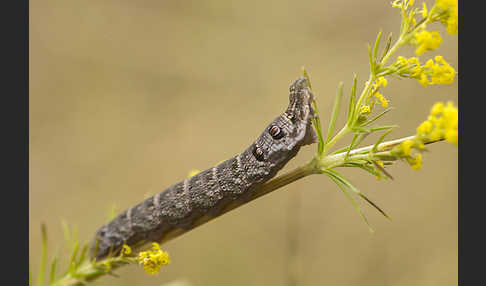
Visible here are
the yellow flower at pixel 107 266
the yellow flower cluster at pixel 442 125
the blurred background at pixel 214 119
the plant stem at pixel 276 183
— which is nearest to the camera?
the yellow flower cluster at pixel 442 125

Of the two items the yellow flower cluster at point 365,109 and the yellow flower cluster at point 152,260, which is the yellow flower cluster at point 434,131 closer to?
the yellow flower cluster at point 365,109

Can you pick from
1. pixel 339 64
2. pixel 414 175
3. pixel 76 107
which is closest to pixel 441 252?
pixel 414 175

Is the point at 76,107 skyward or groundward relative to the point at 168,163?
skyward

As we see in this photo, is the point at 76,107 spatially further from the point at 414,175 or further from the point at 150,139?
the point at 414,175

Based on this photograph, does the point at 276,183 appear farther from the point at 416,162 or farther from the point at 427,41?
the point at 427,41

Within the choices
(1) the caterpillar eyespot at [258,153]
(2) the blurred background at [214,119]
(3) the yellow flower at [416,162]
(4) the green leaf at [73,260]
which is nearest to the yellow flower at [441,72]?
(3) the yellow flower at [416,162]
